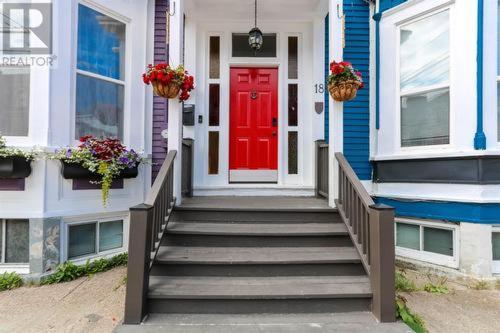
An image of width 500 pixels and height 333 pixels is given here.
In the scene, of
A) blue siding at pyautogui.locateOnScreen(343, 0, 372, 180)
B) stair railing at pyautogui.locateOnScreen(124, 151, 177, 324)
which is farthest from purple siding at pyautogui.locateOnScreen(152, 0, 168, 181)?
blue siding at pyautogui.locateOnScreen(343, 0, 372, 180)

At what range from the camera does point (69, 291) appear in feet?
9.45

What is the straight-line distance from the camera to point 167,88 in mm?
3230

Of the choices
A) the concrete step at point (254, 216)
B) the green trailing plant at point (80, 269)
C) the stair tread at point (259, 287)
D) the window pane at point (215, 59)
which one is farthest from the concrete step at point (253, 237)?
the window pane at point (215, 59)

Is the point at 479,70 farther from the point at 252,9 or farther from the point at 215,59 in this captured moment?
the point at 215,59

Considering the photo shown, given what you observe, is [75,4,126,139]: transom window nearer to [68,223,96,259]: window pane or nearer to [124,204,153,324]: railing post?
[68,223,96,259]: window pane

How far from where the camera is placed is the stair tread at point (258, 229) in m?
2.99

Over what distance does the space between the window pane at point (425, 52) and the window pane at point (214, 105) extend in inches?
101

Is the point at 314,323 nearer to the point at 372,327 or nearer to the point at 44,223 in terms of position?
the point at 372,327

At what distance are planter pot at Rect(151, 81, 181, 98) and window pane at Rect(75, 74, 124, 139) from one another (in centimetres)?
87

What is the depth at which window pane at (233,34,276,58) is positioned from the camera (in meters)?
4.56

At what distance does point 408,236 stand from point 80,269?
3869 mm

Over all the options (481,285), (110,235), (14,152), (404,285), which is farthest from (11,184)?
(481,285)

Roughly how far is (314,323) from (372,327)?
426 mm

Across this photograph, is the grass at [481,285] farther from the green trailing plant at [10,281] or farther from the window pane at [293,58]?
the green trailing plant at [10,281]
